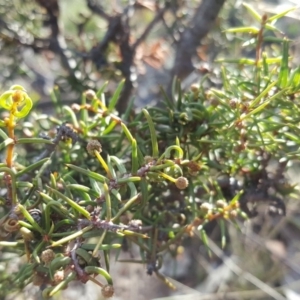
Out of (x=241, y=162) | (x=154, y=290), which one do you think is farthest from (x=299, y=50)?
(x=154, y=290)

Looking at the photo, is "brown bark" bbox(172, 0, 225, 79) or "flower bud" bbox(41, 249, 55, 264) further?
"brown bark" bbox(172, 0, 225, 79)

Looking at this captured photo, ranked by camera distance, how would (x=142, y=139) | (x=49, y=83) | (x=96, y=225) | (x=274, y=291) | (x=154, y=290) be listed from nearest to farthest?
(x=96, y=225)
(x=142, y=139)
(x=49, y=83)
(x=274, y=291)
(x=154, y=290)

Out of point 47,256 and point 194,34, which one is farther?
point 194,34

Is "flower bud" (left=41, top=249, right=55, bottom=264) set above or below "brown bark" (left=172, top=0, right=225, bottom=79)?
below

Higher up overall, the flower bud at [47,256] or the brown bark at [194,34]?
the brown bark at [194,34]

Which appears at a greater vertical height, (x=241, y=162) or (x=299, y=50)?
(x=299, y=50)

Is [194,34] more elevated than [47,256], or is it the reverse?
[194,34]

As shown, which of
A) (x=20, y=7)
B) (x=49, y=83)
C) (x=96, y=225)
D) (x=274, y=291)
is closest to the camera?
(x=96, y=225)

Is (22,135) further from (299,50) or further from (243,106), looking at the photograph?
(299,50)

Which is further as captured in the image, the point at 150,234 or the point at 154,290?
the point at 154,290

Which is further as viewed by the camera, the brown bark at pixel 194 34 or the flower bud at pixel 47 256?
the brown bark at pixel 194 34

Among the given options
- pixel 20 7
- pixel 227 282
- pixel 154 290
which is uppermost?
pixel 20 7
